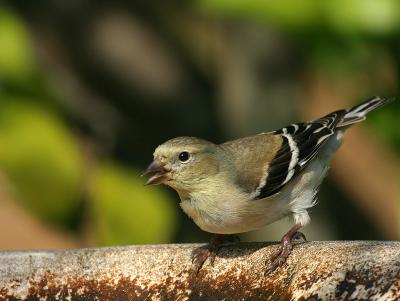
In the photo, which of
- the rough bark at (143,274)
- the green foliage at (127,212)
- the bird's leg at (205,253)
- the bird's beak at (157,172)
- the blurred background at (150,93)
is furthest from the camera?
the green foliage at (127,212)

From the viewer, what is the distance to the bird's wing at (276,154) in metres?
4.25

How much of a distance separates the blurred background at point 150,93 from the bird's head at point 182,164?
261 mm

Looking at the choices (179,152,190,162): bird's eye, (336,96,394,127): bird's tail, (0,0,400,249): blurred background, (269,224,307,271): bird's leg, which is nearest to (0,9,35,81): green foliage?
(0,0,400,249): blurred background

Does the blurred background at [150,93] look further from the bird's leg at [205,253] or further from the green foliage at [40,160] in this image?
the bird's leg at [205,253]

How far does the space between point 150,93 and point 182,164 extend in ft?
4.49

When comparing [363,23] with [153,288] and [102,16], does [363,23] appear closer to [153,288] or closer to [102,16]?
[153,288]

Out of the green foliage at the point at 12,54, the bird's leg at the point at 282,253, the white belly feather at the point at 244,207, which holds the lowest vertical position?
the bird's leg at the point at 282,253

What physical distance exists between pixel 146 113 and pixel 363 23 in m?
2.16

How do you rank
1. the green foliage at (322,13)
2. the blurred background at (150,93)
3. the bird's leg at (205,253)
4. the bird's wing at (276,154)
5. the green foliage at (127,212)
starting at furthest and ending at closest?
the green foliage at (127,212) < the bird's wing at (276,154) < the blurred background at (150,93) < the green foliage at (322,13) < the bird's leg at (205,253)

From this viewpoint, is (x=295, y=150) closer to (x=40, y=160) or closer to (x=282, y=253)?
(x=282, y=253)

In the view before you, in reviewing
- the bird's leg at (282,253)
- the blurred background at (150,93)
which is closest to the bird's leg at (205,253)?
the bird's leg at (282,253)

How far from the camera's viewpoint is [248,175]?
4.30 meters

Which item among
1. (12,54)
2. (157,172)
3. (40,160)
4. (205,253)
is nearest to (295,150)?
(157,172)

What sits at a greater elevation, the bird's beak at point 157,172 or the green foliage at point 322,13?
the green foliage at point 322,13
